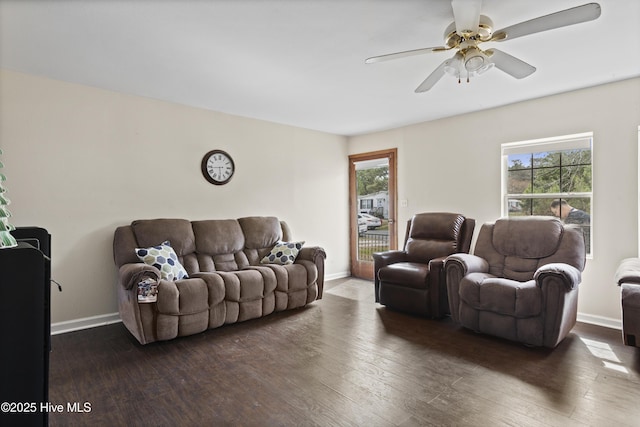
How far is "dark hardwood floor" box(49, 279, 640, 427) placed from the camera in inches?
77.0

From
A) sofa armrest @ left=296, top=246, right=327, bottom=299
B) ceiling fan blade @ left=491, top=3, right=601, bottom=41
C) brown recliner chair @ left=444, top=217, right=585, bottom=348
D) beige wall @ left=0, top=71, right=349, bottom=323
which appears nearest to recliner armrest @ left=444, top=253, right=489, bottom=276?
brown recliner chair @ left=444, top=217, right=585, bottom=348

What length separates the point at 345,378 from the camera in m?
2.38

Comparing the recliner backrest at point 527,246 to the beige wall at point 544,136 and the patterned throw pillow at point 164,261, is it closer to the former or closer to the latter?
the beige wall at point 544,136

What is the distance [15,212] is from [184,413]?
Result: 252cm

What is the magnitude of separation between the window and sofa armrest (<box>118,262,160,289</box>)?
12.9 ft

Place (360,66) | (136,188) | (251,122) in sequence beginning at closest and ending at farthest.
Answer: (360,66)
(136,188)
(251,122)

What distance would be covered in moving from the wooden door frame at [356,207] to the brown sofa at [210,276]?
64.7 inches

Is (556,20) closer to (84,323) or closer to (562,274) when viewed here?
(562,274)

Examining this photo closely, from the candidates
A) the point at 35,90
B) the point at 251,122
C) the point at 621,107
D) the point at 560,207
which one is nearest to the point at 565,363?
the point at 560,207

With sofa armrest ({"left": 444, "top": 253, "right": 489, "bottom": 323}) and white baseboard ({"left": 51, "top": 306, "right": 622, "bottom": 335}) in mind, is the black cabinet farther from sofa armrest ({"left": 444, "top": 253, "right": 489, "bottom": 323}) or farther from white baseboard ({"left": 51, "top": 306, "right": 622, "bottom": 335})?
sofa armrest ({"left": 444, "top": 253, "right": 489, "bottom": 323})

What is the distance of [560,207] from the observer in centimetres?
379

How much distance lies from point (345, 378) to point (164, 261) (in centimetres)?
206

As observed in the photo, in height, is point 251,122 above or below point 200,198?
above

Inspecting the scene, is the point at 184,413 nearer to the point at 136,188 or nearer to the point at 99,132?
the point at 136,188
